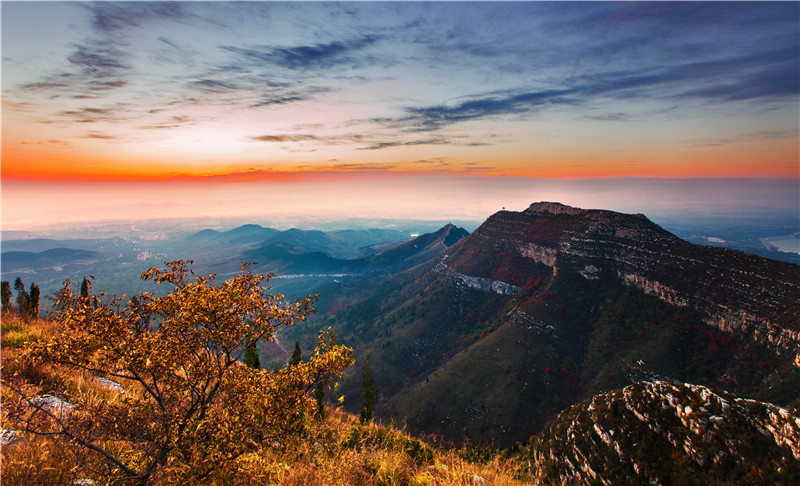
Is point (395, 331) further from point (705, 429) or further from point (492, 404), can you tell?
point (705, 429)

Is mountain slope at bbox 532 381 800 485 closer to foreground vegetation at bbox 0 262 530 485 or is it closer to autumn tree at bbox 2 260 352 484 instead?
foreground vegetation at bbox 0 262 530 485

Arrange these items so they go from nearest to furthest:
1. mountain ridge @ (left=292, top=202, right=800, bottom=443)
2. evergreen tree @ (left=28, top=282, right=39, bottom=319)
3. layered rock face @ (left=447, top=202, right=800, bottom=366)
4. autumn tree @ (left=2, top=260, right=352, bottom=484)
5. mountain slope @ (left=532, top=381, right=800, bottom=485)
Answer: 1. autumn tree @ (left=2, top=260, right=352, bottom=484)
2. mountain slope @ (left=532, top=381, right=800, bottom=485)
3. evergreen tree @ (left=28, top=282, right=39, bottom=319)
4. layered rock face @ (left=447, top=202, right=800, bottom=366)
5. mountain ridge @ (left=292, top=202, right=800, bottom=443)

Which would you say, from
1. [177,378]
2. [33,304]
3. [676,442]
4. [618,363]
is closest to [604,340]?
[618,363]

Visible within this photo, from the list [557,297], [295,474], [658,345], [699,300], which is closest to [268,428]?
[295,474]

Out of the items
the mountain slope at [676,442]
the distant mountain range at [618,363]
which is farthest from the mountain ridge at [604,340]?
the mountain slope at [676,442]

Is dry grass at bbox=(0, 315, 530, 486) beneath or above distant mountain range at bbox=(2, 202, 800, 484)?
above

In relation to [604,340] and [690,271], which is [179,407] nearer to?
[604,340]

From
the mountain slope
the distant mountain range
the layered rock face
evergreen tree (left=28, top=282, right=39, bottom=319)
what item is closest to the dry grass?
the mountain slope
